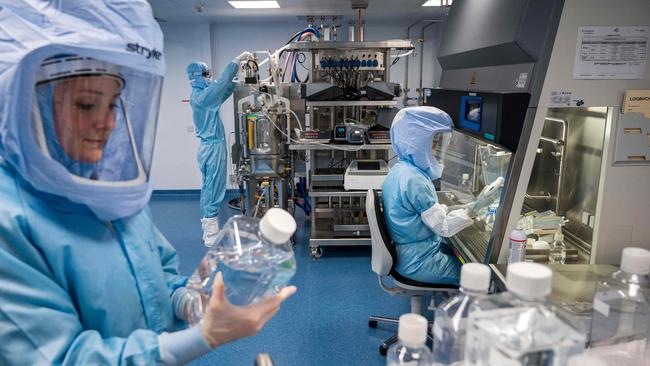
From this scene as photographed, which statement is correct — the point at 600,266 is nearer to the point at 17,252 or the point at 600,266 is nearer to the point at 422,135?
the point at 422,135

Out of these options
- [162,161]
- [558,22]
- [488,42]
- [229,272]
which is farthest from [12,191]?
[162,161]

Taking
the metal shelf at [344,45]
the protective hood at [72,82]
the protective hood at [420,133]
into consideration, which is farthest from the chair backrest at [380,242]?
the metal shelf at [344,45]

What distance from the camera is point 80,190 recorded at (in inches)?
32.9

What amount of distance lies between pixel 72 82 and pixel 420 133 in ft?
5.91

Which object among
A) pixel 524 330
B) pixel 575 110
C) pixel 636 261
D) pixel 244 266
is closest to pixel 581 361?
pixel 524 330

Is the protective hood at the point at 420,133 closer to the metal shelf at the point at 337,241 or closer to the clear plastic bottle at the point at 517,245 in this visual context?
the clear plastic bottle at the point at 517,245

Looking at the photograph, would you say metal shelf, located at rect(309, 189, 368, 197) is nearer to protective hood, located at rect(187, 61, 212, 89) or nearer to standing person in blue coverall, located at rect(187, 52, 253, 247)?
standing person in blue coverall, located at rect(187, 52, 253, 247)

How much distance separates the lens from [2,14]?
75 centimetres

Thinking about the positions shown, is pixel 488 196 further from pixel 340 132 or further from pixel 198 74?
pixel 198 74

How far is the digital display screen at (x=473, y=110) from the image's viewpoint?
5.76 feet

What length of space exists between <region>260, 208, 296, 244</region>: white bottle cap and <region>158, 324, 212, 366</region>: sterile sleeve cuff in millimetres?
266

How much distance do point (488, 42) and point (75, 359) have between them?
1.77 m

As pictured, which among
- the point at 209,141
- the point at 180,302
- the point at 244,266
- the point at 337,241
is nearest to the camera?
the point at 244,266

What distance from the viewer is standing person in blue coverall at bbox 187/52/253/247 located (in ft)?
13.5
